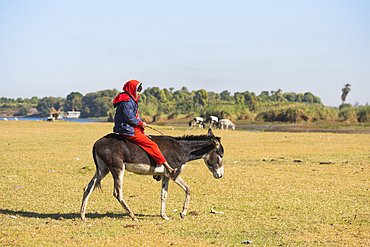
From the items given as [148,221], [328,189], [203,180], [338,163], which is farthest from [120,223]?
[338,163]

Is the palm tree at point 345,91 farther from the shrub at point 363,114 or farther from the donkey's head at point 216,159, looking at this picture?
the donkey's head at point 216,159

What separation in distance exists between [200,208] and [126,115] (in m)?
3.22

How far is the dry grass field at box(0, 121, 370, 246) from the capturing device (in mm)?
6084

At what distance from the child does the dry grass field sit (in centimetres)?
152

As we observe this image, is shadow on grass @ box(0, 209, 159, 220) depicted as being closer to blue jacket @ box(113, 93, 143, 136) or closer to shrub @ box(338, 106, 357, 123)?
blue jacket @ box(113, 93, 143, 136)

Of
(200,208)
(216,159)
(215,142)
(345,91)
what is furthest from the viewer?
(345,91)

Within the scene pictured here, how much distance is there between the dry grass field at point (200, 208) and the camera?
6.08m

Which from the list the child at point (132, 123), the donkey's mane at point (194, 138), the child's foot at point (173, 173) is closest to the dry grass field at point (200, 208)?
the child's foot at point (173, 173)

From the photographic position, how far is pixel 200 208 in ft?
27.4

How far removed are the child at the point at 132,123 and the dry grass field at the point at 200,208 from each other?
5.00 ft

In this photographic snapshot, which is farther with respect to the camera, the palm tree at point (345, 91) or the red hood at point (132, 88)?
the palm tree at point (345, 91)

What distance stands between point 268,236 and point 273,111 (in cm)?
7258

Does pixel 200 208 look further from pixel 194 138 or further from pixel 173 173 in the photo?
pixel 194 138

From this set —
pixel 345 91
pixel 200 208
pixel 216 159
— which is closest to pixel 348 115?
pixel 200 208
